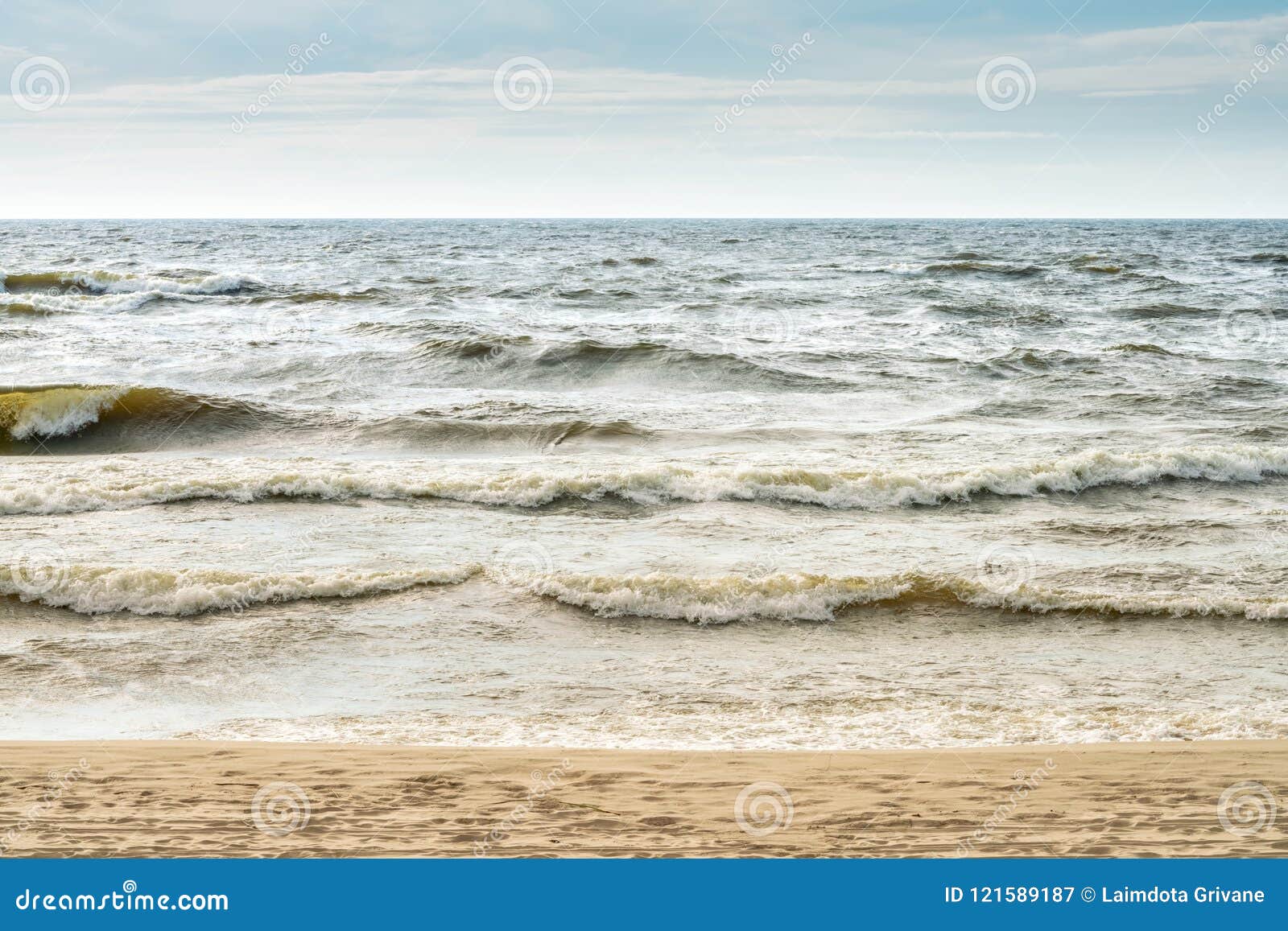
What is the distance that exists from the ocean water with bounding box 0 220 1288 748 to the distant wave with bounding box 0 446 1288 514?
0.05 meters

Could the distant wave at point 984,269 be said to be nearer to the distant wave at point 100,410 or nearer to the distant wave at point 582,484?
the distant wave at point 582,484

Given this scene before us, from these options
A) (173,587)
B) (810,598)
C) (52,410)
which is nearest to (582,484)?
(810,598)

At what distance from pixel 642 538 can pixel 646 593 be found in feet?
5.48

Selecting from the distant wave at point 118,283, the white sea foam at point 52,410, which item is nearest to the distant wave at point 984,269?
the distant wave at point 118,283

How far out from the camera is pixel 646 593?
796 cm

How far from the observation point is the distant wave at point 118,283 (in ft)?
109

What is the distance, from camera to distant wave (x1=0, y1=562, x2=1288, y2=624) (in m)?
7.77

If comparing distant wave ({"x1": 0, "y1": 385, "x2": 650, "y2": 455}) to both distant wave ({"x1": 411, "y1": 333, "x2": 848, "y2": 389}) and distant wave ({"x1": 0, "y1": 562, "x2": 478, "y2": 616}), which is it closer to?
distant wave ({"x1": 411, "y1": 333, "x2": 848, "y2": 389})

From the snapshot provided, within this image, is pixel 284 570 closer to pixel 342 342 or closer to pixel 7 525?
pixel 7 525

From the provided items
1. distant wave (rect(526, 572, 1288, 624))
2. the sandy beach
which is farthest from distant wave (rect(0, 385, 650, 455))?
the sandy beach

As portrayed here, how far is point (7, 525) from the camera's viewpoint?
9.63 meters

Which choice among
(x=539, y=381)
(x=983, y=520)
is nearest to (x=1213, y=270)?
(x=539, y=381)

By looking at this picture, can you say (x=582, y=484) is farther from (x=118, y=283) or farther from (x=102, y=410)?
(x=118, y=283)

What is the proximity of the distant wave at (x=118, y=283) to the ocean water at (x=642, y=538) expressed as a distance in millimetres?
10337
